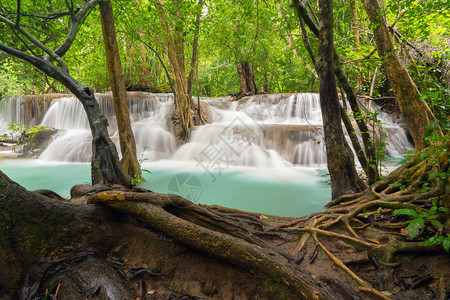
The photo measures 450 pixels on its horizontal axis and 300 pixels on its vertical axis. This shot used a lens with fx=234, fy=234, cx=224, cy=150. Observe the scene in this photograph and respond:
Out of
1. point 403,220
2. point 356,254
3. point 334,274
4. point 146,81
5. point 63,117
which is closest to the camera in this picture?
point 334,274

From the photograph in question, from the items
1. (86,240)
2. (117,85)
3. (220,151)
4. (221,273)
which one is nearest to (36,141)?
(220,151)

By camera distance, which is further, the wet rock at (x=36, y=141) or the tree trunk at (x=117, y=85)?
the wet rock at (x=36, y=141)

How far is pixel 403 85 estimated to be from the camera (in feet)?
11.8

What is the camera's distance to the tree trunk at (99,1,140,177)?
450 cm

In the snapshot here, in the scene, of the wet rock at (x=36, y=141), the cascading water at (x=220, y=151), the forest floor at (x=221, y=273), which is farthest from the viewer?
the wet rock at (x=36, y=141)

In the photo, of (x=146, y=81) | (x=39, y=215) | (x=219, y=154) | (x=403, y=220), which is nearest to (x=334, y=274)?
(x=403, y=220)

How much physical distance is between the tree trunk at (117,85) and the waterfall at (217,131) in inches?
77.6

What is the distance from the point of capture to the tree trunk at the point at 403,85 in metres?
3.49

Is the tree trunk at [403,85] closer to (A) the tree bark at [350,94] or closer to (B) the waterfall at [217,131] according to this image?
(A) the tree bark at [350,94]

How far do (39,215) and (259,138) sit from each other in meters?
8.25

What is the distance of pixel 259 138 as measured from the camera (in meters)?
9.25

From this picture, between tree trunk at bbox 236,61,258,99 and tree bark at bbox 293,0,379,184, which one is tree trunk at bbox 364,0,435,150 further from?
tree trunk at bbox 236,61,258,99

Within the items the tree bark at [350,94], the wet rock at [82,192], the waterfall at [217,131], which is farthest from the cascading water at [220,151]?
the wet rock at [82,192]

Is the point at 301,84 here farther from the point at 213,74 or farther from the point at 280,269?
the point at 280,269
